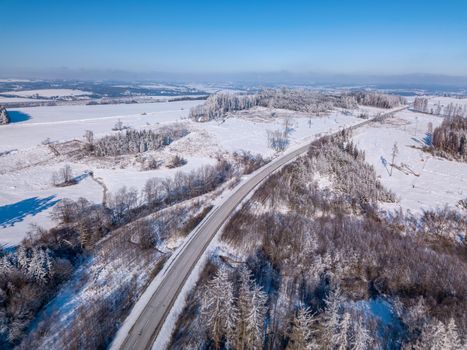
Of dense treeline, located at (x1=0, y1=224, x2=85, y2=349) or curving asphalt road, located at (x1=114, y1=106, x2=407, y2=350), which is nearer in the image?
dense treeline, located at (x1=0, y1=224, x2=85, y2=349)

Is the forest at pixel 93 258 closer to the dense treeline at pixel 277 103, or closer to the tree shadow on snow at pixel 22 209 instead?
the tree shadow on snow at pixel 22 209

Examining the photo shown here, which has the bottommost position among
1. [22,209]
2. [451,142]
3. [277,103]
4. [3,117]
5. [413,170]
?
[22,209]

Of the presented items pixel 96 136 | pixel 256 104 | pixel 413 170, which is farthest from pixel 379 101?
pixel 96 136

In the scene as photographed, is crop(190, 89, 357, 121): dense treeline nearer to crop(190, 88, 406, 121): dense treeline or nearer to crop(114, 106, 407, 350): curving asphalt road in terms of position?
crop(190, 88, 406, 121): dense treeline

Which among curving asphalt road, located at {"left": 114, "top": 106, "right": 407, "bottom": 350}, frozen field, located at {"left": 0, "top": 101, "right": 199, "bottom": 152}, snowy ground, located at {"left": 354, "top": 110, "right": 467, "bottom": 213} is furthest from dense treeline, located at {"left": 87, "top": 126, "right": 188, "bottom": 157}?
snowy ground, located at {"left": 354, "top": 110, "right": 467, "bottom": 213}

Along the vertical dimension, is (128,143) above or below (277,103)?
below

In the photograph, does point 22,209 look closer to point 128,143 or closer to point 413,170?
point 128,143

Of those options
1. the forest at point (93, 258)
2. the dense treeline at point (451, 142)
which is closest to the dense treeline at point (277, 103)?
the dense treeline at point (451, 142)
